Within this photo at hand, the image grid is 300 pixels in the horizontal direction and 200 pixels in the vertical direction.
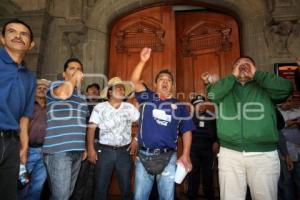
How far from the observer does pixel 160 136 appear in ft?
7.74

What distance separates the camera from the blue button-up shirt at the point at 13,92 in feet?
5.84

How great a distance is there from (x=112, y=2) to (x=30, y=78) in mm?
2762

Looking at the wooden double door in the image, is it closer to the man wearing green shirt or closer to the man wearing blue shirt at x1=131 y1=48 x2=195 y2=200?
the man wearing blue shirt at x1=131 y1=48 x2=195 y2=200

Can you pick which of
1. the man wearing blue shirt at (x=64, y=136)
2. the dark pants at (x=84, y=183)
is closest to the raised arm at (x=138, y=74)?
the man wearing blue shirt at (x=64, y=136)

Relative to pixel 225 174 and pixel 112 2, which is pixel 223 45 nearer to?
pixel 112 2

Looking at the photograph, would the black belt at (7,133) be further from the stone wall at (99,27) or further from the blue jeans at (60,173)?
the stone wall at (99,27)

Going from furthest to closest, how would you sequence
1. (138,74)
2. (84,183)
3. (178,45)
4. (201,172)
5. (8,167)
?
1. (178,45)
2. (201,172)
3. (84,183)
4. (138,74)
5. (8,167)

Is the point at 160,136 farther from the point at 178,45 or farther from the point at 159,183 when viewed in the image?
the point at 178,45

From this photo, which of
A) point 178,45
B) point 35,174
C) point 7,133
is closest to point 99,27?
point 178,45

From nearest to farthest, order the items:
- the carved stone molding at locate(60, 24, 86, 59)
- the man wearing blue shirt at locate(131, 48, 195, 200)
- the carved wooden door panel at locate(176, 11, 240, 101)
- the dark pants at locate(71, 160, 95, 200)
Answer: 1. the man wearing blue shirt at locate(131, 48, 195, 200)
2. the dark pants at locate(71, 160, 95, 200)
3. the carved stone molding at locate(60, 24, 86, 59)
4. the carved wooden door panel at locate(176, 11, 240, 101)

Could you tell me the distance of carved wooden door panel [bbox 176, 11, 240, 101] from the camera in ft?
14.1

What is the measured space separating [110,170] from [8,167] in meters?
1.13

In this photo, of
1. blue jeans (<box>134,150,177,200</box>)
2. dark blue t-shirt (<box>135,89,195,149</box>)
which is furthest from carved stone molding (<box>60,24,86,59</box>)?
blue jeans (<box>134,150,177,200</box>)

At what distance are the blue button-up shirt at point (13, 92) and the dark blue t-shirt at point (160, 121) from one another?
3.24 ft
